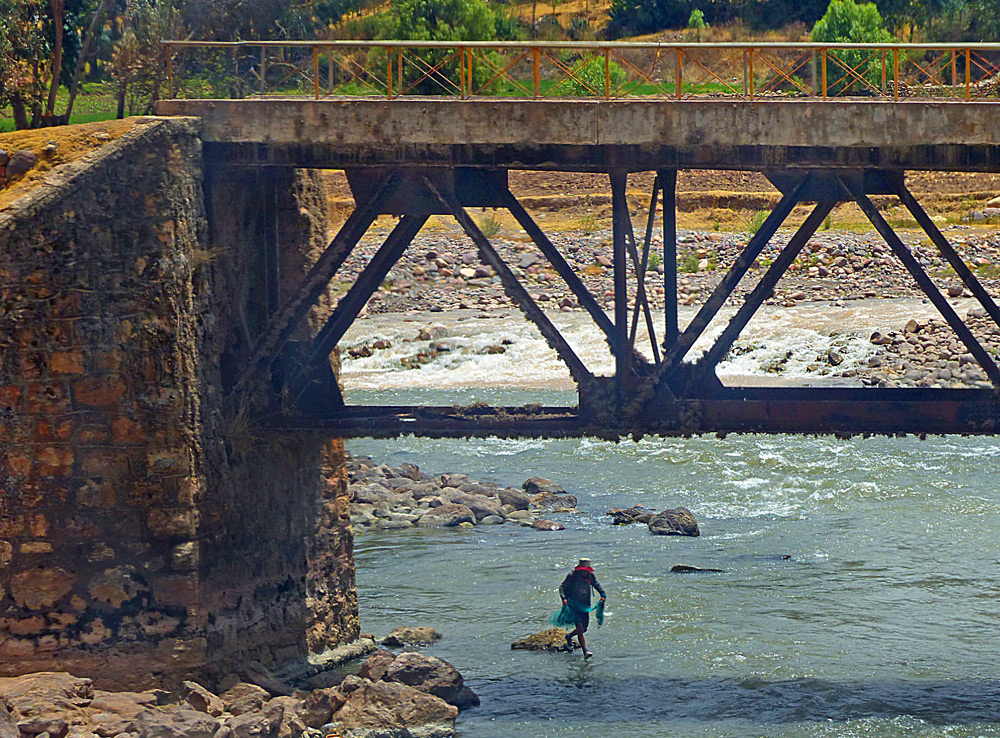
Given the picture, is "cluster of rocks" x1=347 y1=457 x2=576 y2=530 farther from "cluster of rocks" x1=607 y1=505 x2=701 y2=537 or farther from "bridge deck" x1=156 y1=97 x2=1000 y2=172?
"bridge deck" x1=156 y1=97 x2=1000 y2=172

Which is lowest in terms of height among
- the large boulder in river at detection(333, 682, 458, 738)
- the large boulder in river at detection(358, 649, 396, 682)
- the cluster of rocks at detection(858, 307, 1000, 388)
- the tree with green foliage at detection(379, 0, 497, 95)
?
the large boulder in river at detection(333, 682, 458, 738)

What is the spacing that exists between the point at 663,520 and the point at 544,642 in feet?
25.6

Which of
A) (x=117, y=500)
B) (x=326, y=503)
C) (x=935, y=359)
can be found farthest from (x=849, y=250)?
(x=117, y=500)

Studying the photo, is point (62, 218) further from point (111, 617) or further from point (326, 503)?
point (326, 503)

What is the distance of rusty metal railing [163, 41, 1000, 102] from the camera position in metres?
13.3

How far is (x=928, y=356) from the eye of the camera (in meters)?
41.5

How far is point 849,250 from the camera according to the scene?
2136 inches

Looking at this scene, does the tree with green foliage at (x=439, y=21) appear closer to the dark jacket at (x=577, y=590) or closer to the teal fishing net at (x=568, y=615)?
the dark jacket at (x=577, y=590)

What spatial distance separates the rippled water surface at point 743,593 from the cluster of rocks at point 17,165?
696cm

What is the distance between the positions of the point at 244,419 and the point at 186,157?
2.61 metres

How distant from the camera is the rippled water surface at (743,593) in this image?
50.0ft

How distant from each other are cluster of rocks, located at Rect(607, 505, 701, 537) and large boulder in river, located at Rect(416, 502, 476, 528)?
2717 millimetres

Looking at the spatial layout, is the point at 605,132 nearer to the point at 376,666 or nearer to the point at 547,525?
the point at 376,666

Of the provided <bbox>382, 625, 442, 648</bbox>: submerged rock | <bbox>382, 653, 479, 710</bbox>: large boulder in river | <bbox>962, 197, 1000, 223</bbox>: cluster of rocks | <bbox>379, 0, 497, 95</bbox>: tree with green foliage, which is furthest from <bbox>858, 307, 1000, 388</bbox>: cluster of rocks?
<bbox>379, 0, 497, 95</bbox>: tree with green foliage
